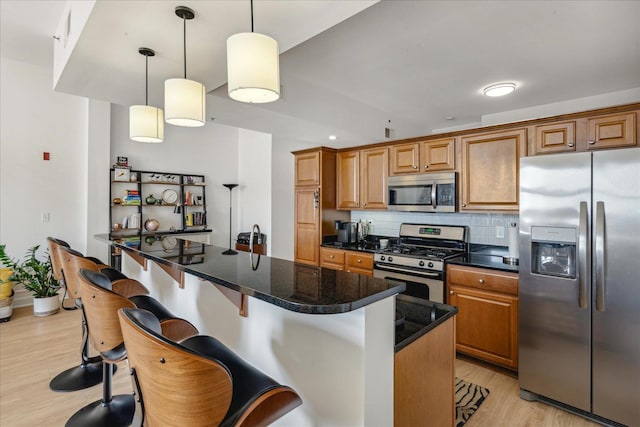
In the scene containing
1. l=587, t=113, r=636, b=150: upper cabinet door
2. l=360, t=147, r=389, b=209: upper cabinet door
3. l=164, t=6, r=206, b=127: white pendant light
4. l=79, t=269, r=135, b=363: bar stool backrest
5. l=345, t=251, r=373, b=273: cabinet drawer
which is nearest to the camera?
l=79, t=269, r=135, b=363: bar stool backrest

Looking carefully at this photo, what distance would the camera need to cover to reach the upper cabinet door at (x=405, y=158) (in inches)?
142

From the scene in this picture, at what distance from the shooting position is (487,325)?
2.78m

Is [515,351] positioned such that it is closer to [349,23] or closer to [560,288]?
[560,288]

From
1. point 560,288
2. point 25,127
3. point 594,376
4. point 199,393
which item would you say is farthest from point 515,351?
point 25,127

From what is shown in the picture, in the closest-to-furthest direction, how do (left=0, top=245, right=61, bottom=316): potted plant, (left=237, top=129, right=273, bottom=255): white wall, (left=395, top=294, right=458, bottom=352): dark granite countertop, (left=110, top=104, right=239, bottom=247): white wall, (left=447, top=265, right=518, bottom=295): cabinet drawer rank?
(left=395, top=294, right=458, bottom=352): dark granite countertop
(left=447, top=265, right=518, bottom=295): cabinet drawer
(left=0, top=245, right=61, bottom=316): potted plant
(left=110, top=104, right=239, bottom=247): white wall
(left=237, top=129, right=273, bottom=255): white wall

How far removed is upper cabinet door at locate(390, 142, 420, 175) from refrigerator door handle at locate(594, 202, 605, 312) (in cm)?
176

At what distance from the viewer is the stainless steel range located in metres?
3.08

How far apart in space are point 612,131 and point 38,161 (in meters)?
6.44

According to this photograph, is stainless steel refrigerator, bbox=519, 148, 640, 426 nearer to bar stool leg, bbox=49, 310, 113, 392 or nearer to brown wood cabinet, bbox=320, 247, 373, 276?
brown wood cabinet, bbox=320, 247, 373, 276

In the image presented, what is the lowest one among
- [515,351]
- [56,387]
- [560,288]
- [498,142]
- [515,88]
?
[56,387]

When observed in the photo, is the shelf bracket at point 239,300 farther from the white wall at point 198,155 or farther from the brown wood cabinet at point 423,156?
the white wall at point 198,155

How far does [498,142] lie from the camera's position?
304 cm

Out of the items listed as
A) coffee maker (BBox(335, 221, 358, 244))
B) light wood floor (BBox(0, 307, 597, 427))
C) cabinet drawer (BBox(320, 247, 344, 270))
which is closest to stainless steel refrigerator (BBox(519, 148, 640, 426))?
light wood floor (BBox(0, 307, 597, 427))

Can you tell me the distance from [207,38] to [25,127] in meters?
3.94
